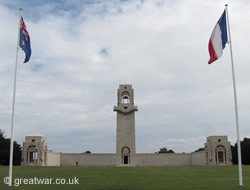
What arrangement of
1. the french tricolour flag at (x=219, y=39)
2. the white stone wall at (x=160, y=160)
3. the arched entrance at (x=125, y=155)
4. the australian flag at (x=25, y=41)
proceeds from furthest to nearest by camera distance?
the white stone wall at (x=160, y=160), the arched entrance at (x=125, y=155), the australian flag at (x=25, y=41), the french tricolour flag at (x=219, y=39)

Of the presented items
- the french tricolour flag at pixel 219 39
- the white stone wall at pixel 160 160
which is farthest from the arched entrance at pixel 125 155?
the french tricolour flag at pixel 219 39

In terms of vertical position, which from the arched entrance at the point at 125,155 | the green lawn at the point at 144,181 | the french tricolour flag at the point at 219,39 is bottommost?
the green lawn at the point at 144,181

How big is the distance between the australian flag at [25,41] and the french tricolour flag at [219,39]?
36.1 ft

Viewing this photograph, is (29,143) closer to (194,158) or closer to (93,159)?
(93,159)

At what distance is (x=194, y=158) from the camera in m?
57.0

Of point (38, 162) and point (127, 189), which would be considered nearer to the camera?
point (127, 189)

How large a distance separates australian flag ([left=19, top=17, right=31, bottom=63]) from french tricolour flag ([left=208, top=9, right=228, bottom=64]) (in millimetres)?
11004

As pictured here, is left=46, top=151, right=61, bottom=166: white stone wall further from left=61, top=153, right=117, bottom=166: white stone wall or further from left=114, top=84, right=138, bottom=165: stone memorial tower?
left=114, top=84, right=138, bottom=165: stone memorial tower

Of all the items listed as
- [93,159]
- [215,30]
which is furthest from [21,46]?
[93,159]

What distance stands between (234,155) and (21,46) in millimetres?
54561

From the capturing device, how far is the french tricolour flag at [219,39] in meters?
17.9

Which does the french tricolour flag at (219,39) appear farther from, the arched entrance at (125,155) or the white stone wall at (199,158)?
the white stone wall at (199,158)

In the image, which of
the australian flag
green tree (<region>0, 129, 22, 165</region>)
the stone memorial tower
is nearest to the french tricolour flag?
A: the australian flag

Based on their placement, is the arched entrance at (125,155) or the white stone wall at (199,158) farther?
the arched entrance at (125,155)
